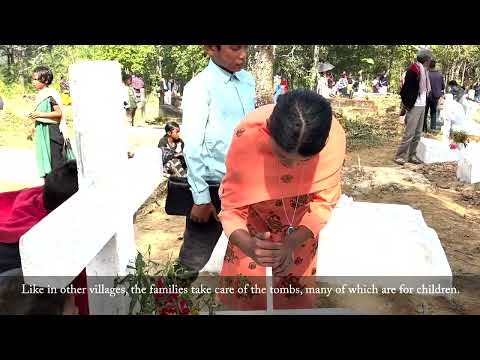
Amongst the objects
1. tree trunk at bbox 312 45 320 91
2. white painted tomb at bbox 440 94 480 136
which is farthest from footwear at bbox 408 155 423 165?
tree trunk at bbox 312 45 320 91

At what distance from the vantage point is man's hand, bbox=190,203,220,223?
2318mm

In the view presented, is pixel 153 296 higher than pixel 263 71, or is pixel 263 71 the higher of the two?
pixel 263 71

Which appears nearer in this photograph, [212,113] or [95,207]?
[95,207]

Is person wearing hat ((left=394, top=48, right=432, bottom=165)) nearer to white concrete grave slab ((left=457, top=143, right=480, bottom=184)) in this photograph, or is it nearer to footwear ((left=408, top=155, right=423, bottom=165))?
footwear ((left=408, top=155, right=423, bottom=165))

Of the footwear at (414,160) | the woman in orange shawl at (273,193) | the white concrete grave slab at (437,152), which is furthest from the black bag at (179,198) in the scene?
the footwear at (414,160)

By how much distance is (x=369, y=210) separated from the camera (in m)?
2.77

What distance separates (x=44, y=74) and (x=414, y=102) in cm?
398

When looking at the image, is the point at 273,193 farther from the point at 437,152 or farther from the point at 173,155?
the point at 437,152

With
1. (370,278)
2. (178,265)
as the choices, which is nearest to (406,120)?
(370,278)

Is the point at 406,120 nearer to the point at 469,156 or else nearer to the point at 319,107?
the point at 469,156

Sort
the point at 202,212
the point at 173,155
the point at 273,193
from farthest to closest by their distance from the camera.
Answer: the point at 173,155 → the point at 202,212 → the point at 273,193

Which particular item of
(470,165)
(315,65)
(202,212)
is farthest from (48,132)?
(470,165)

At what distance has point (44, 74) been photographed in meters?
4.22

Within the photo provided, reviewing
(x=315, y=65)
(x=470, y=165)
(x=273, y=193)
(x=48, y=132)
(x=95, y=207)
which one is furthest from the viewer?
(x=470, y=165)
